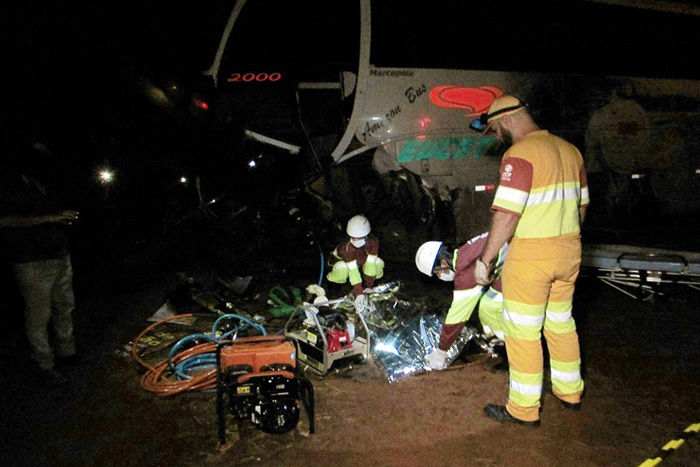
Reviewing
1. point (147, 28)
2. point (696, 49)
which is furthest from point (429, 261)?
point (696, 49)

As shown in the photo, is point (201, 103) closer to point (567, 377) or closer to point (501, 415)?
point (501, 415)

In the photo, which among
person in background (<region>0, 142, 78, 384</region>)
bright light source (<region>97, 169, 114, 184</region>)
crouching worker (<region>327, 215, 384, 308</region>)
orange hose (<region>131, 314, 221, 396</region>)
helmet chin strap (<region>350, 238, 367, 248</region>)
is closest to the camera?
orange hose (<region>131, 314, 221, 396</region>)

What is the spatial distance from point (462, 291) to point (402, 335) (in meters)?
0.79

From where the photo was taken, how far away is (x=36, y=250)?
329 centimetres

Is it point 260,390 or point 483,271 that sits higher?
point 483,271

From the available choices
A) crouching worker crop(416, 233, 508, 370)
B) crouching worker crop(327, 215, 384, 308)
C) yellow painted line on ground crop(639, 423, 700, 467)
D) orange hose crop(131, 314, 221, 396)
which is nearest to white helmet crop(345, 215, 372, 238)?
crouching worker crop(327, 215, 384, 308)

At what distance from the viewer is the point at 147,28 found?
5.66m

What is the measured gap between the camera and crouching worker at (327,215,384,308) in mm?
4656

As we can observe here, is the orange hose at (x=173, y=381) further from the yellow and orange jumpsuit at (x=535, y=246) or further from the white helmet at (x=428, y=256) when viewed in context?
the yellow and orange jumpsuit at (x=535, y=246)

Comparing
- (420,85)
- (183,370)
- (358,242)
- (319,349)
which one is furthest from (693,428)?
(420,85)

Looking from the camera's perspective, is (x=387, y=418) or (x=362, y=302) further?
(x=362, y=302)

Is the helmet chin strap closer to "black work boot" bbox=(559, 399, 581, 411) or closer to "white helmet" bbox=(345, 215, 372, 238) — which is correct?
"white helmet" bbox=(345, 215, 372, 238)

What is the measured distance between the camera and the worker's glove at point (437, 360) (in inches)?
133

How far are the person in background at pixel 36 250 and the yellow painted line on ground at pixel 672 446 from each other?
12.8ft
